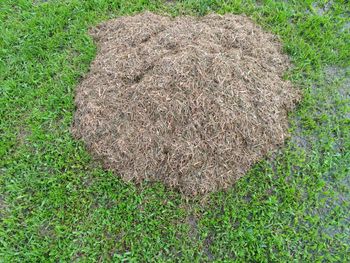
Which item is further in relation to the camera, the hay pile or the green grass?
the hay pile

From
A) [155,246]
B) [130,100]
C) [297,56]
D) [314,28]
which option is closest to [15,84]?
[130,100]

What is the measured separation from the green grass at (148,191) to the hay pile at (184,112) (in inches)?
6.8

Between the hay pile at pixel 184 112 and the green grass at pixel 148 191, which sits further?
the hay pile at pixel 184 112

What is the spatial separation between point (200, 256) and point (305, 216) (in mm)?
1117

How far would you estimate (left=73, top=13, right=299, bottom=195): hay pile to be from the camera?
3.14 meters

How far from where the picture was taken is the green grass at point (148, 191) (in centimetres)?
293

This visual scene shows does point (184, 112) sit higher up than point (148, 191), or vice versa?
point (184, 112)

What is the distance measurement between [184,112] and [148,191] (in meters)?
0.88

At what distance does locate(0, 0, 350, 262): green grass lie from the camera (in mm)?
2928

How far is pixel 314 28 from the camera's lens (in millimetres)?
4305

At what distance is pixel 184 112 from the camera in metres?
3.15

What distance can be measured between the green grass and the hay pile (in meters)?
0.17

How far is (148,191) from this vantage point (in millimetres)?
3146

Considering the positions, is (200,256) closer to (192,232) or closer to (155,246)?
(192,232)
